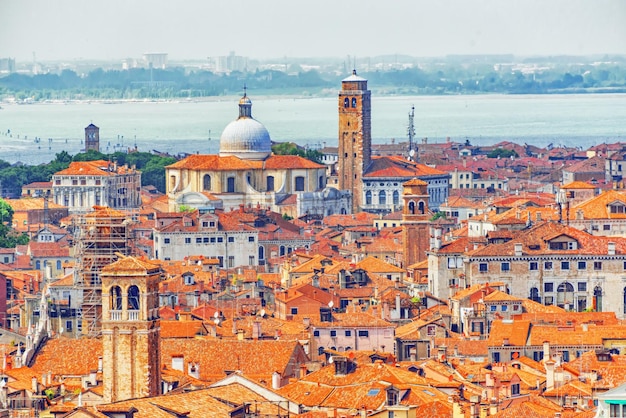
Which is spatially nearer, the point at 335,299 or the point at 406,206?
the point at 335,299

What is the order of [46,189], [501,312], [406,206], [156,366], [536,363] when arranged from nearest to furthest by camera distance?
[156,366], [536,363], [501,312], [406,206], [46,189]

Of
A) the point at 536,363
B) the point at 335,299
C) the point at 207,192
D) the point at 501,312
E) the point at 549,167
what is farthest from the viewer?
the point at 549,167

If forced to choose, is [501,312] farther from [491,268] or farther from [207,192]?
[207,192]

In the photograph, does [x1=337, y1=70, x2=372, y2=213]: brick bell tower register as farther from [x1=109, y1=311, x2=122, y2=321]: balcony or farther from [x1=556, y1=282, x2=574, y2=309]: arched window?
[x1=109, y1=311, x2=122, y2=321]: balcony

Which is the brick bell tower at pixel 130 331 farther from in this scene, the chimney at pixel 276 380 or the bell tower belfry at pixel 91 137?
the bell tower belfry at pixel 91 137

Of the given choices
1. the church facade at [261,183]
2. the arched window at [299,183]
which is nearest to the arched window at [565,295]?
the church facade at [261,183]

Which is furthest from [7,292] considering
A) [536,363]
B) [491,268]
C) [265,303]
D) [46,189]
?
[46,189]

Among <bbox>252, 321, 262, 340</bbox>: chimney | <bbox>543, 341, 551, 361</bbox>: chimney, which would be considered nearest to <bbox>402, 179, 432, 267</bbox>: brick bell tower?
<bbox>252, 321, 262, 340</bbox>: chimney
